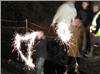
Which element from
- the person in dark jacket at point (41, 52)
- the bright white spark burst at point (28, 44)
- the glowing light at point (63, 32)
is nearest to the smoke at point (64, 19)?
the glowing light at point (63, 32)

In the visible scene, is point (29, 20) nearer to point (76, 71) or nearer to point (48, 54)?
point (48, 54)

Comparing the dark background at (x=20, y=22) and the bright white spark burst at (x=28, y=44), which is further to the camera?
the bright white spark burst at (x=28, y=44)


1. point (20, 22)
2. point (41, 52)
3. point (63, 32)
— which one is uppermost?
point (20, 22)

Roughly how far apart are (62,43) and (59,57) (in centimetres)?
18

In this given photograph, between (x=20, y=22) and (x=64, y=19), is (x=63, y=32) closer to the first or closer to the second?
(x=64, y=19)

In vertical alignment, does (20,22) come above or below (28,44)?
above

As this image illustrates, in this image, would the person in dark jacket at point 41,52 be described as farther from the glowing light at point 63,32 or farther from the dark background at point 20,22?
the glowing light at point 63,32

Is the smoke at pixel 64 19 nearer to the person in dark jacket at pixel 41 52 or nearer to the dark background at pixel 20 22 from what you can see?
the dark background at pixel 20 22

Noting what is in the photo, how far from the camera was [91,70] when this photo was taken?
600 cm

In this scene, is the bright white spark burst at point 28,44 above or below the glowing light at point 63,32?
below

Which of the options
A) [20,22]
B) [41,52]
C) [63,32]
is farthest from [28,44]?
[63,32]

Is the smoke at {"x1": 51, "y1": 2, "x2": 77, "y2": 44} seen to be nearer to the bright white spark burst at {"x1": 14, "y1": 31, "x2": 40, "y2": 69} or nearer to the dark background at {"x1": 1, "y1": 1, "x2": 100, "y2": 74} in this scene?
the dark background at {"x1": 1, "y1": 1, "x2": 100, "y2": 74}

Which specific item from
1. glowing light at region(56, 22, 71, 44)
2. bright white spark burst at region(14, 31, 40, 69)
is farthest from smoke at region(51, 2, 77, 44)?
bright white spark burst at region(14, 31, 40, 69)

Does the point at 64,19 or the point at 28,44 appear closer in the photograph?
the point at 64,19
